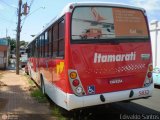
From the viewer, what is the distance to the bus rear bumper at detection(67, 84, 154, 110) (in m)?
8.01

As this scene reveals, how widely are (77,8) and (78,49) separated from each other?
1.03 m

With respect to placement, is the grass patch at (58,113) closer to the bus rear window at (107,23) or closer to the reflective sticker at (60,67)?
the reflective sticker at (60,67)

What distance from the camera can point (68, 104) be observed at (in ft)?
26.4

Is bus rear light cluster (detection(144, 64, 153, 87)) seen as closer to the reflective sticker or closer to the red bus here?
the red bus

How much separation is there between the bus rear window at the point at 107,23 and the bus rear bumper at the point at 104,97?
1.41m

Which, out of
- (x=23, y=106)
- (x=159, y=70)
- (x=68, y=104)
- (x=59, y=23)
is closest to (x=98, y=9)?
(x=59, y=23)

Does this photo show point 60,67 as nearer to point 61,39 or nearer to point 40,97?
point 61,39

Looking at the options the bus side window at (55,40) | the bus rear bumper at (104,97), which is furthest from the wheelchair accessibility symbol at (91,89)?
the bus side window at (55,40)

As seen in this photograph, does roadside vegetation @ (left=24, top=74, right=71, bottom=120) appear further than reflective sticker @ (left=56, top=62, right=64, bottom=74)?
Yes

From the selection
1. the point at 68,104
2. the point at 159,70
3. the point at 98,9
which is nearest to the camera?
the point at 68,104

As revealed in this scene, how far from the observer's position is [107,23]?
8594mm

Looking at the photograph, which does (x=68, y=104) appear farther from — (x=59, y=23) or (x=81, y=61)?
(x=59, y=23)

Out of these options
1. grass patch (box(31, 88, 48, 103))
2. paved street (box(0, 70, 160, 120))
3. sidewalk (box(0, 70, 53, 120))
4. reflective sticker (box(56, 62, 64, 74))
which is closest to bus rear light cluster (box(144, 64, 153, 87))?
paved street (box(0, 70, 160, 120))

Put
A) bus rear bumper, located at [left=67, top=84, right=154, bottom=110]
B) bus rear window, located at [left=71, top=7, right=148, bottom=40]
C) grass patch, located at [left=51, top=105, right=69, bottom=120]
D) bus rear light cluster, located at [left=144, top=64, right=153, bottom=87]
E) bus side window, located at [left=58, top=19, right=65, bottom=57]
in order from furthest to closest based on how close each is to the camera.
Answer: grass patch, located at [left=51, top=105, right=69, bottom=120] < bus rear light cluster, located at [left=144, top=64, right=153, bottom=87] < bus side window, located at [left=58, top=19, right=65, bottom=57] < bus rear window, located at [left=71, top=7, right=148, bottom=40] < bus rear bumper, located at [left=67, top=84, right=154, bottom=110]
